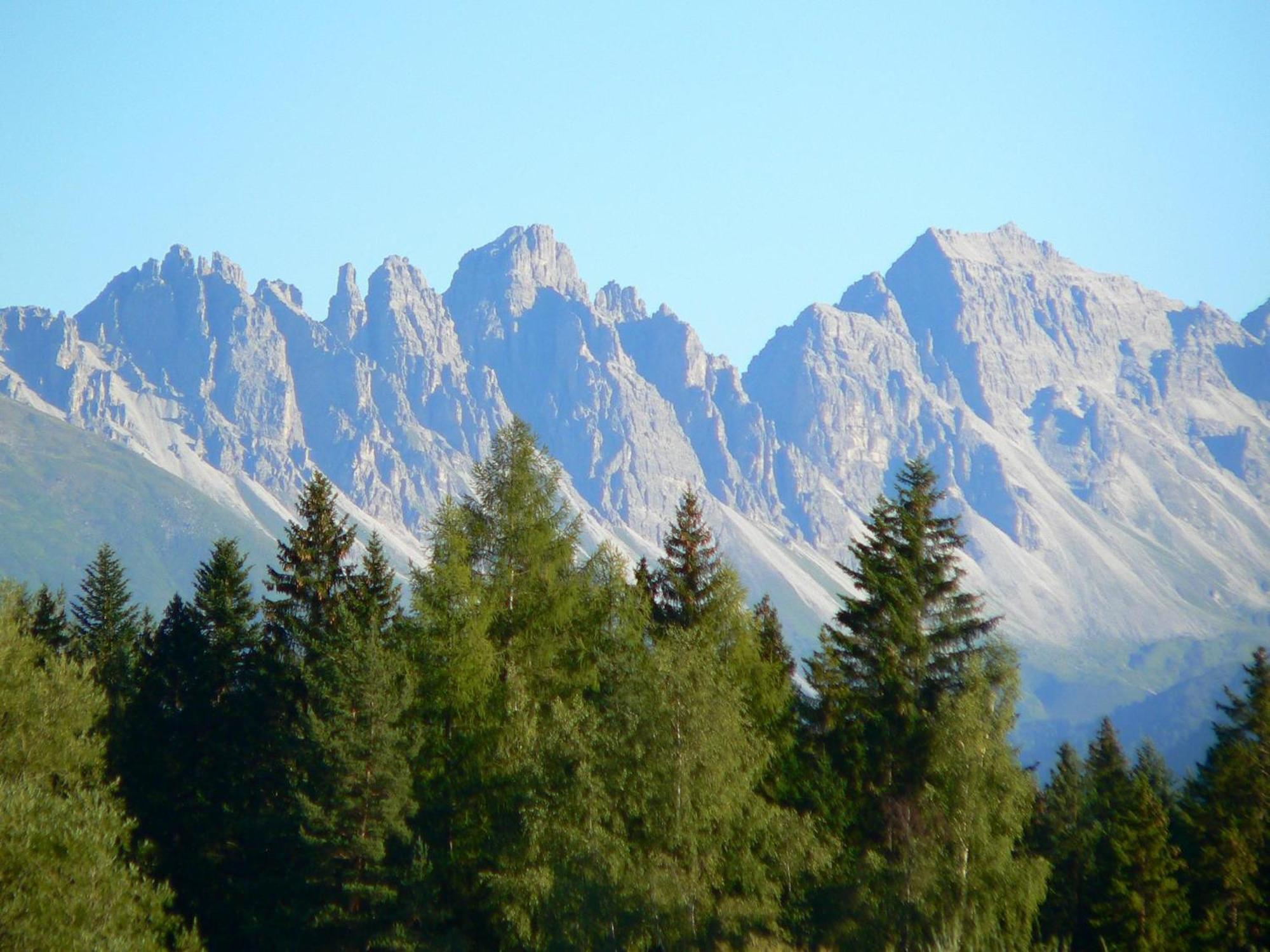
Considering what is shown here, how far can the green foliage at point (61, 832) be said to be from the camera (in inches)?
1373

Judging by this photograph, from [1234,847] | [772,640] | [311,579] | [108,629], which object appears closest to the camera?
[1234,847]

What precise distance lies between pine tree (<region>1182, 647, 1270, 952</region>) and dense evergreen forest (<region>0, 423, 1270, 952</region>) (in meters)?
0.13

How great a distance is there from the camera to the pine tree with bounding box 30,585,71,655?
58.8 metres

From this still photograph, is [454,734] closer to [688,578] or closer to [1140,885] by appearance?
[688,578]

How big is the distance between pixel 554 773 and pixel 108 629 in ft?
123

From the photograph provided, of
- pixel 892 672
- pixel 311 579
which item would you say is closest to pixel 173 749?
pixel 311 579

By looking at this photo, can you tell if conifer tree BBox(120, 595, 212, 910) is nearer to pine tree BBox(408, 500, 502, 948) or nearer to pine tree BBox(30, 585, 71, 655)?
pine tree BBox(30, 585, 71, 655)

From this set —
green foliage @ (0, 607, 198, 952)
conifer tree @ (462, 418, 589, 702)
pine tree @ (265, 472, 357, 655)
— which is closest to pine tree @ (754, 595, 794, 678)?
conifer tree @ (462, 418, 589, 702)

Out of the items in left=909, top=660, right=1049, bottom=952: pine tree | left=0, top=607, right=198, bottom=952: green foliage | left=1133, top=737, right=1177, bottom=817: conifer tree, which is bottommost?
left=0, top=607, right=198, bottom=952: green foliage

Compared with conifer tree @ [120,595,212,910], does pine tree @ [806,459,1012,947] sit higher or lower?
higher

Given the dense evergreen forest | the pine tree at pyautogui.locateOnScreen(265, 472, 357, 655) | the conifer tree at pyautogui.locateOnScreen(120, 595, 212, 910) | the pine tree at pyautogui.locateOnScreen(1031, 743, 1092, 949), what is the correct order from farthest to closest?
the pine tree at pyautogui.locateOnScreen(1031, 743, 1092, 949), the pine tree at pyautogui.locateOnScreen(265, 472, 357, 655), the conifer tree at pyautogui.locateOnScreen(120, 595, 212, 910), the dense evergreen forest

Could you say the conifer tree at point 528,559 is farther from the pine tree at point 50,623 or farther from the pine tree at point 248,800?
the pine tree at point 50,623

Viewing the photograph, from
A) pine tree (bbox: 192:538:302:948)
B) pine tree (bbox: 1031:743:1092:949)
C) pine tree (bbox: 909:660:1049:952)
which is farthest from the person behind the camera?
pine tree (bbox: 1031:743:1092:949)

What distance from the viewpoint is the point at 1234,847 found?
44.4 metres
